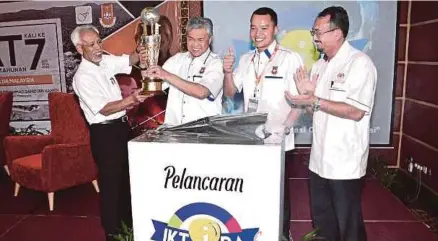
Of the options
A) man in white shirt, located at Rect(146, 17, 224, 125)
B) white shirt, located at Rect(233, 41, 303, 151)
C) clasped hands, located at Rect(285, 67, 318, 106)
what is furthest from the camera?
white shirt, located at Rect(233, 41, 303, 151)

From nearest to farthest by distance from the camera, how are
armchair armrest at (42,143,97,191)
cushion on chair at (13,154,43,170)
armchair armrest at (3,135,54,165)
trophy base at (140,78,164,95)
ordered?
trophy base at (140,78,164,95) < armchair armrest at (42,143,97,191) < cushion on chair at (13,154,43,170) < armchair armrest at (3,135,54,165)

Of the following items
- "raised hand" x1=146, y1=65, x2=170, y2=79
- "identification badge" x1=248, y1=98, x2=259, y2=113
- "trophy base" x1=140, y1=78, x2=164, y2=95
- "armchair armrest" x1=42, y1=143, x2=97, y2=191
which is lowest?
"armchair armrest" x1=42, y1=143, x2=97, y2=191

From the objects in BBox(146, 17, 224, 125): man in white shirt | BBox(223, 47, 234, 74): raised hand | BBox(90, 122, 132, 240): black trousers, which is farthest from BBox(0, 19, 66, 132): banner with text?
BBox(223, 47, 234, 74): raised hand

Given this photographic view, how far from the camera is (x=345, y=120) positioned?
6.91ft

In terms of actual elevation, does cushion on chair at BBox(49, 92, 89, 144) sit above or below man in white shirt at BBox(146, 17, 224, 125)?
below

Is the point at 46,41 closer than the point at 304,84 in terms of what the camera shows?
No

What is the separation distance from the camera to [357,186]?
219 centimetres

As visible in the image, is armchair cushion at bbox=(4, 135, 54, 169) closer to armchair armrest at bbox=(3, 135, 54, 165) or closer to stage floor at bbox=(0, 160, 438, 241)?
armchair armrest at bbox=(3, 135, 54, 165)

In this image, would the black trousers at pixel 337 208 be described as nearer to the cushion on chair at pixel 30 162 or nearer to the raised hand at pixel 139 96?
the raised hand at pixel 139 96

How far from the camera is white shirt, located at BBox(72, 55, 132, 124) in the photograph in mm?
2420

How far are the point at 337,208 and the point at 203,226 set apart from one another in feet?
3.45

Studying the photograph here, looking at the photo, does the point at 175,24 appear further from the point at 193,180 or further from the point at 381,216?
the point at 193,180

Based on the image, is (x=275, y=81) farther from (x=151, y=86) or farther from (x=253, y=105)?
(x=151, y=86)

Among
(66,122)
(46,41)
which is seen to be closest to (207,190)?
(66,122)
